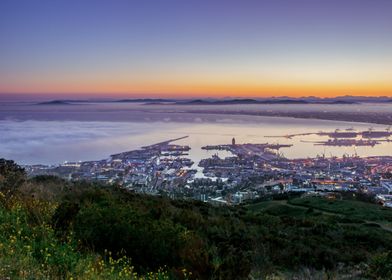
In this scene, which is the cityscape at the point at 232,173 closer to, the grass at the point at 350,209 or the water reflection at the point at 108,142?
the water reflection at the point at 108,142

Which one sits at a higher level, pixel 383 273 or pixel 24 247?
pixel 24 247

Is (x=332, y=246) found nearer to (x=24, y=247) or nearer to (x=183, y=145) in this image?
(x=24, y=247)

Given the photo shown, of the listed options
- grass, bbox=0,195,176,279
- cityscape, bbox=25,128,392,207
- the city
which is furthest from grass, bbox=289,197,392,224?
grass, bbox=0,195,176,279

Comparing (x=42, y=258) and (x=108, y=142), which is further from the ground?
(x=42, y=258)

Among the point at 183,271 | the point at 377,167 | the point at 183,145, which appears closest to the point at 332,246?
the point at 183,271

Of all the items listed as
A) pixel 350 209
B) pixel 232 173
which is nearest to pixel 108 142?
pixel 232 173

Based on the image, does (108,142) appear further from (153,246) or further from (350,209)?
(153,246)

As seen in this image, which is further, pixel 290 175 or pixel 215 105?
pixel 215 105

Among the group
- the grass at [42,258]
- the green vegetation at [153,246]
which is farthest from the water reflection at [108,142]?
the grass at [42,258]
